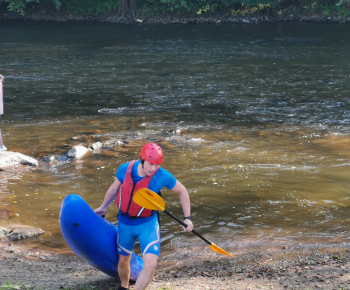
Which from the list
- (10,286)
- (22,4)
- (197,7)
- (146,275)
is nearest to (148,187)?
(146,275)

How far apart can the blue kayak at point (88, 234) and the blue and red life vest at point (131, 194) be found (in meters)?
0.58

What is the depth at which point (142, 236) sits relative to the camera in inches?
189

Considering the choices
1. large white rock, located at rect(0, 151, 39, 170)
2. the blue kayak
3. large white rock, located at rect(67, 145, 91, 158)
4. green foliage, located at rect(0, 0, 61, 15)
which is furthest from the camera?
green foliage, located at rect(0, 0, 61, 15)

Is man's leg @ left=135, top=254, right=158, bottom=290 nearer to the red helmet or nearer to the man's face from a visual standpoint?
the man's face

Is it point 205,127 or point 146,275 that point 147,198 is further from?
point 205,127

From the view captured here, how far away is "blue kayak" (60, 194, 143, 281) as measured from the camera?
5.16 meters

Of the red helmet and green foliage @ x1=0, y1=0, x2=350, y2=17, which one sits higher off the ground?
green foliage @ x1=0, y1=0, x2=350, y2=17

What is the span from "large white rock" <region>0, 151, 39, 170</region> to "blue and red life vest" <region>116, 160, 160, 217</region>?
510 cm

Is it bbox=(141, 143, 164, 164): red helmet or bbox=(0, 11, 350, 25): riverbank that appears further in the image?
bbox=(0, 11, 350, 25): riverbank

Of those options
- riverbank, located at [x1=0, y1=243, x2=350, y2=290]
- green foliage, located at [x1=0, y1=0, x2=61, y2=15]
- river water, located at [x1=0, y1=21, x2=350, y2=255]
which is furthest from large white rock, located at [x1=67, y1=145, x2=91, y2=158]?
green foliage, located at [x1=0, y1=0, x2=61, y2=15]

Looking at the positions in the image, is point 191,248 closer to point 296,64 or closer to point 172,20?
point 296,64

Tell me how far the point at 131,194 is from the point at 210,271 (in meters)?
1.71

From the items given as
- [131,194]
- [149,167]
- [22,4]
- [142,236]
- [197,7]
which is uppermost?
[22,4]

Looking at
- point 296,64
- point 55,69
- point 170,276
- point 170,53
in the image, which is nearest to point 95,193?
point 170,276
